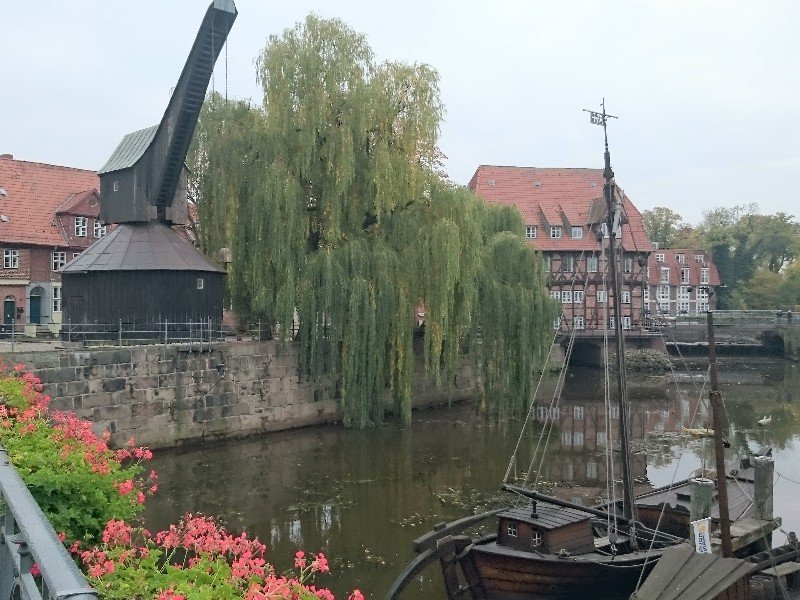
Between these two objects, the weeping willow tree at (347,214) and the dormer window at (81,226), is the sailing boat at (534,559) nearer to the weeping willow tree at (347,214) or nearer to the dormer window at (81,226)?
the weeping willow tree at (347,214)

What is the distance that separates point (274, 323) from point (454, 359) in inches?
231

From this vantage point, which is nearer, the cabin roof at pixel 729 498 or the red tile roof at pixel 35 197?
the cabin roof at pixel 729 498

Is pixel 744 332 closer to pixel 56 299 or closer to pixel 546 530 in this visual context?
pixel 56 299

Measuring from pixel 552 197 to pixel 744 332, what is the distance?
1618 cm

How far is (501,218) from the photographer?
29.8 m

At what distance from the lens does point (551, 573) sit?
10.1 metres

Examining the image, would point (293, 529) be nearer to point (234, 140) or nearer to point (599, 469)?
point (599, 469)

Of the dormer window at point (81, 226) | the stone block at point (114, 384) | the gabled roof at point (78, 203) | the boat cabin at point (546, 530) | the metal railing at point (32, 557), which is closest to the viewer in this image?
the metal railing at point (32, 557)

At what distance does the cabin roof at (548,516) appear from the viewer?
414 inches

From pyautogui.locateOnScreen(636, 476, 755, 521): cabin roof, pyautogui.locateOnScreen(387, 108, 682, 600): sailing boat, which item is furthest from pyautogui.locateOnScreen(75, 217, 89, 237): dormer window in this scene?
pyautogui.locateOnScreen(636, 476, 755, 521): cabin roof

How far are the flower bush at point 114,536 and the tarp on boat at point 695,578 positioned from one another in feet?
17.6

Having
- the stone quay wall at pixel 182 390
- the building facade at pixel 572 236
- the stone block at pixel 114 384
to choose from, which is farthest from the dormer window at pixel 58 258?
the building facade at pixel 572 236

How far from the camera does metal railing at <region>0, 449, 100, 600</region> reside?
2393 millimetres

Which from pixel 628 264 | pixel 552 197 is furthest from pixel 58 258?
pixel 628 264
